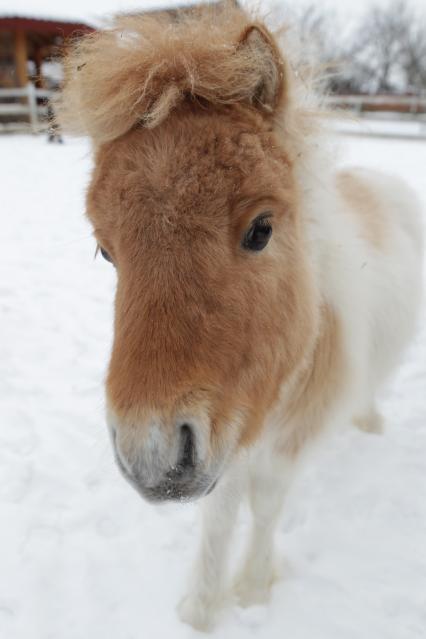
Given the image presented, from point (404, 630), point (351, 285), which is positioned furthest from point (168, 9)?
point (404, 630)

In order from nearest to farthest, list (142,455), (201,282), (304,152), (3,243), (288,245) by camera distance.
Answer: (142,455) < (201,282) < (288,245) < (304,152) < (3,243)

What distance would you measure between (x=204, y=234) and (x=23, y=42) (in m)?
23.6

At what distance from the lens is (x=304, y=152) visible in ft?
5.80

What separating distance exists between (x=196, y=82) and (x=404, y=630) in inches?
101

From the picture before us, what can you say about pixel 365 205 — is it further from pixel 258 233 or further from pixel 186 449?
pixel 186 449

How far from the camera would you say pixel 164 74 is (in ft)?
5.00

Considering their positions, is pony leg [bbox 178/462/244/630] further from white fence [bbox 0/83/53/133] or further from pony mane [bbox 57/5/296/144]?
white fence [bbox 0/83/53/133]

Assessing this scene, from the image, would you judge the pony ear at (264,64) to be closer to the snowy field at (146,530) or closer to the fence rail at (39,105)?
the snowy field at (146,530)

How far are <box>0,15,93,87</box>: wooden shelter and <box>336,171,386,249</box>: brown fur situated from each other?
18077mm

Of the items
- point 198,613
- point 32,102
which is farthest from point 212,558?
point 32,102

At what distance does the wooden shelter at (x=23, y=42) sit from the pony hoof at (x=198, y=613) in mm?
19760

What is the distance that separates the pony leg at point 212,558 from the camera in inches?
91.1

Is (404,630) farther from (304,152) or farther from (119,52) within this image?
(119,52)

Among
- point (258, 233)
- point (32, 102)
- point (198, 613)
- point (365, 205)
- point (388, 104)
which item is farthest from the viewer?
point (388, 104)
